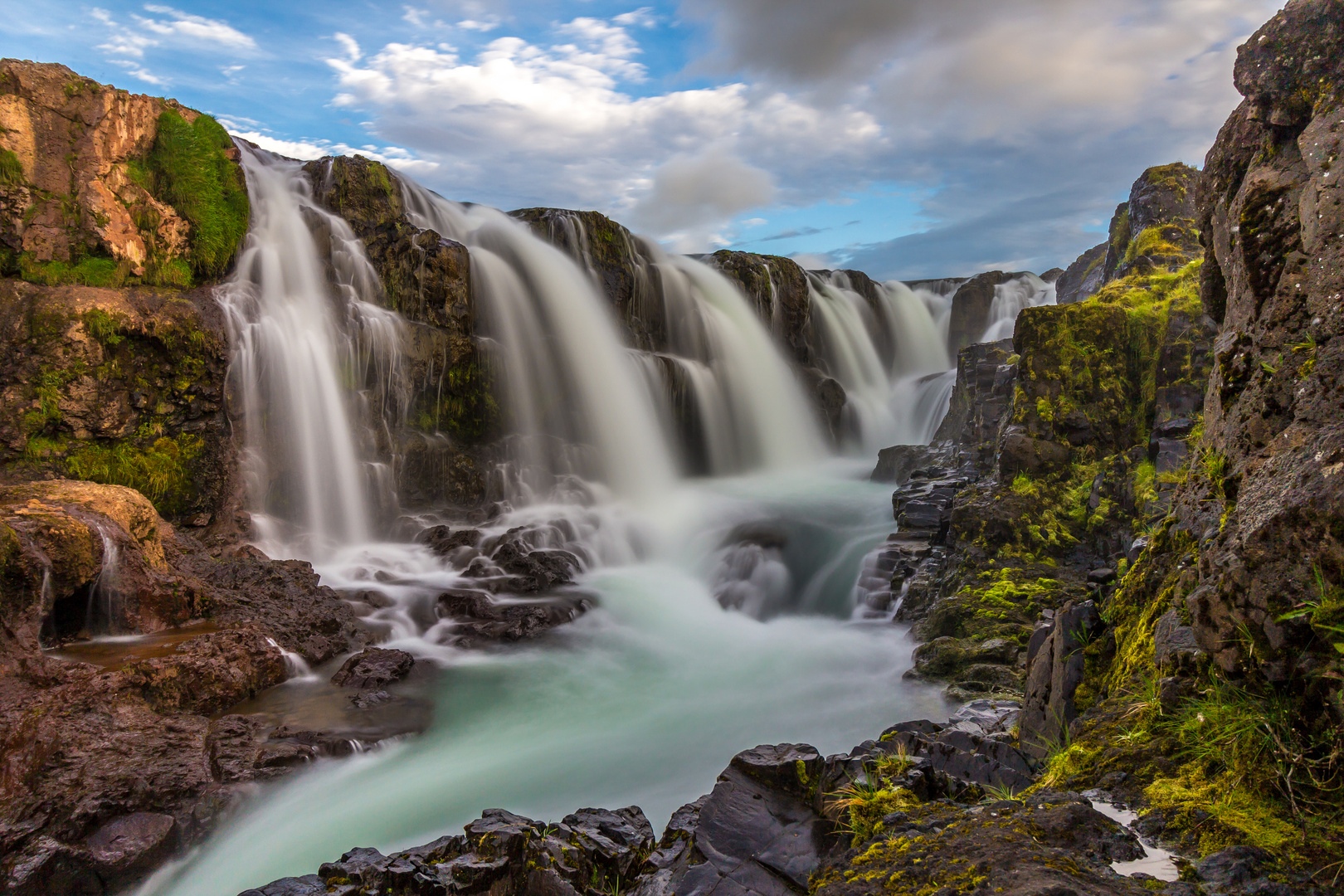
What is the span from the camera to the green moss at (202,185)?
12867 millimetres

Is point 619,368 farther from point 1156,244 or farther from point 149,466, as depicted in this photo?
point 1156,244

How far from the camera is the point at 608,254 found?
1936cm

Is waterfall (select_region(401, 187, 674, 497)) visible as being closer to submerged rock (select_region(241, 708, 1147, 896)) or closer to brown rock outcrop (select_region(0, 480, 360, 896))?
brown rock outcrop (select_region(0, 480, 360, 896))


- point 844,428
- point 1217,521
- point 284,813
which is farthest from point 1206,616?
point 844,428

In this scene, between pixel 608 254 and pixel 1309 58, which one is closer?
pixel 1309 58

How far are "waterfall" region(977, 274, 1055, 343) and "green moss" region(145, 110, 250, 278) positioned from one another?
24.4 meters

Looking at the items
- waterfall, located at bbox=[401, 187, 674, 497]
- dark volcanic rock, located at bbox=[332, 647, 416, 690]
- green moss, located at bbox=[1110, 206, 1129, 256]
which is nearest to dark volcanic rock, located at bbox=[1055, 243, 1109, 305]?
green moss, located at bbox=[1110, 206, 1129, 256]

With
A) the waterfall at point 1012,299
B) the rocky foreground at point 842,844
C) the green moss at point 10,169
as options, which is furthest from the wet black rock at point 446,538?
the waterfall at point 1012,299

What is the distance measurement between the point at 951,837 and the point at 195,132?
16184 millimetres

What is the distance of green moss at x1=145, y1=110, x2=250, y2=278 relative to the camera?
1287cm

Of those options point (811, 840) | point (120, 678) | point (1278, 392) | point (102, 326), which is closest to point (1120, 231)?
point (1278, 392)

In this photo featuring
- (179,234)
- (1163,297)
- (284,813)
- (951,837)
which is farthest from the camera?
(179,234)

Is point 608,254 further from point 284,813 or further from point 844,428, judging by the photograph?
point 284,813

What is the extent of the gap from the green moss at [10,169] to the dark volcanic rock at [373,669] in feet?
30.7
